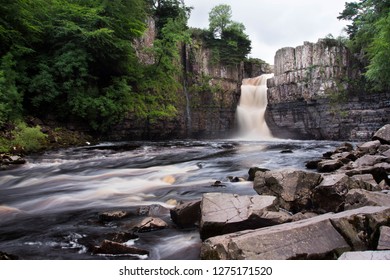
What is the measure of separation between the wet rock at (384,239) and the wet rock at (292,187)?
61.3 inches

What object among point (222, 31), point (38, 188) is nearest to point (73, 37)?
point (38, 188)

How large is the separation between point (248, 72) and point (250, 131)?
6.81m

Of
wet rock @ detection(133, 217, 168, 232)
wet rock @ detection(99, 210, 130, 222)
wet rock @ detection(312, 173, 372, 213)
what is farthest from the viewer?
wet rock @ detection(99, 210, 130, 222)

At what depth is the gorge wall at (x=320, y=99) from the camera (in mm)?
19406

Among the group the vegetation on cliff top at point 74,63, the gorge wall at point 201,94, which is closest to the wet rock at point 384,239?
the vegetation on cliff top at point 74,63

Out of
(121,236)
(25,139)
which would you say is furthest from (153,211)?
(25,139)

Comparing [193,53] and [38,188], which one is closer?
[38,188]

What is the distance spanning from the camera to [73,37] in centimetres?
1349

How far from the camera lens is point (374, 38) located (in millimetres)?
16422

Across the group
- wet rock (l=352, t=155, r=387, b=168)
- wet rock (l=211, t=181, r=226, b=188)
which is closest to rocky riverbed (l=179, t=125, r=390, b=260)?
wet rock (l=211, t=181, r=226, b=188)

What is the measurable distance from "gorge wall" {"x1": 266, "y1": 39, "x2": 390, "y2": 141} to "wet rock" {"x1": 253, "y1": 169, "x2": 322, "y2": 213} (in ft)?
56.3

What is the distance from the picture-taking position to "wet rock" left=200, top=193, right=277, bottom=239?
3.12m

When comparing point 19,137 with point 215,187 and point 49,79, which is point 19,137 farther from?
point 215,187

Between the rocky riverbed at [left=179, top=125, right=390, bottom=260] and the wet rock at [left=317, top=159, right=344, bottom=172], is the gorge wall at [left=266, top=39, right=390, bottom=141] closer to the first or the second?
the wet rock at [left=317, top=159, right=344, bottom=172]
